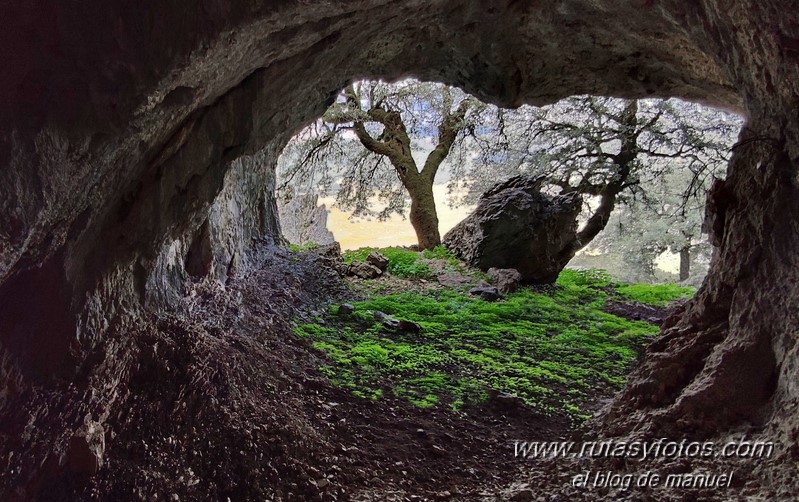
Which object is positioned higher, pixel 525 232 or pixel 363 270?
pixel 525 232

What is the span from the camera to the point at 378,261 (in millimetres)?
9531

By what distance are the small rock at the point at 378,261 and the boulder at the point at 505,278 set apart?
7.40ft

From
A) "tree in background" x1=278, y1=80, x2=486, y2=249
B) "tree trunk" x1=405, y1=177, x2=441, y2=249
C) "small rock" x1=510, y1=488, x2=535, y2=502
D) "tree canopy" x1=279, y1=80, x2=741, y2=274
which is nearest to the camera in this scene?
"small rock" x1=510, y1=488, x2=535, y2=502

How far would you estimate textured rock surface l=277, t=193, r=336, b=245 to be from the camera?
542 inches

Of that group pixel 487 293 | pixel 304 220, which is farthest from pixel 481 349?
pixel 304 220

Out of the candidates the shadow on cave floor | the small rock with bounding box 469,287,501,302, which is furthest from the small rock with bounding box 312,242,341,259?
the shadow on cave floor

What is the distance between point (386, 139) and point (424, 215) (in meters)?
2.43

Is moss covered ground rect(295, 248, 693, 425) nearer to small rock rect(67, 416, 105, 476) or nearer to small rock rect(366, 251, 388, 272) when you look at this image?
small rock rect(366, 251, 388, 272)

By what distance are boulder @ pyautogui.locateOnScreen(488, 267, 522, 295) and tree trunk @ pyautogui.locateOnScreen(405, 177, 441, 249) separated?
8.52ft

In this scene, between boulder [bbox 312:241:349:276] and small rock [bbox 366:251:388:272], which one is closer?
boulder [bbox 312:241:349:276]

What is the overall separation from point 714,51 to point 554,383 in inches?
133

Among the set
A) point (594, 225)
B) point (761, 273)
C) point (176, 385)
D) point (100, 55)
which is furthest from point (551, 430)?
point (594, 225)

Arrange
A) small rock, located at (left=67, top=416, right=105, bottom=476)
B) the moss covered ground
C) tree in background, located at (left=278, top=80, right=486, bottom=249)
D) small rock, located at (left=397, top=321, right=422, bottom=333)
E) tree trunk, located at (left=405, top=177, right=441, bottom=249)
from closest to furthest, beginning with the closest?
small rock, located at (left=67, top=416, right=105, bottom=476) < the moss covered ground < small rock, located at (left=397, top=321, right=422, bottom=333) < tree in background, located at (left=278, top=80, right=486, bottom=249) < tree trunk, located at (left=405, top=177, right=441, bottom=249)

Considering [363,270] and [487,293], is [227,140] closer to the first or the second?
[363,270]
